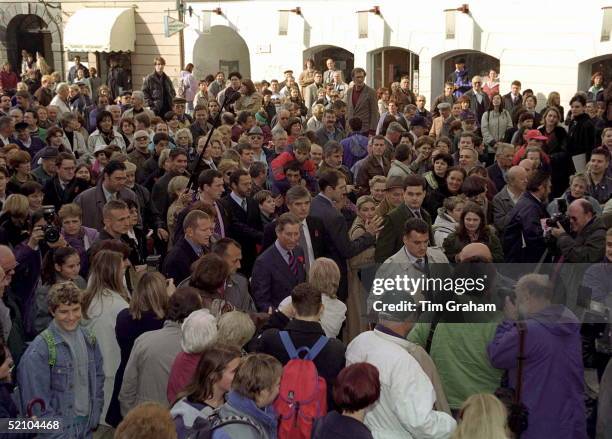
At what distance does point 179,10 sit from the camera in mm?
24656

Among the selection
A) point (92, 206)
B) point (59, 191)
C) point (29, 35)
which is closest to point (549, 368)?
point (92, 206)

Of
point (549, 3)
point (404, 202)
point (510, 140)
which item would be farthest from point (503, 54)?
point (404, 202)

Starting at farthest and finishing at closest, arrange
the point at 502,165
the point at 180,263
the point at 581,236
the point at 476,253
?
1. the point at 502,165
2. the point at 581,236
3. the point at 180,263
4. the point at 476,253

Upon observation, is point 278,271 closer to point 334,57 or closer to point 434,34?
point 434,34

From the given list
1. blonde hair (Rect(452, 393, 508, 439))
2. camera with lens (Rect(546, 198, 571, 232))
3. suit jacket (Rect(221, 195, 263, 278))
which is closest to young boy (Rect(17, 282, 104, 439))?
blonde hair (Rect(452, 393, 508, 439))

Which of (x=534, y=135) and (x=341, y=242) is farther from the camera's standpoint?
(x=534, y=135)

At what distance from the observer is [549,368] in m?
4.77

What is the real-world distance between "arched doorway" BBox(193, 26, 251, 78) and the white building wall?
0.94 feet

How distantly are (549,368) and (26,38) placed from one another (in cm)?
2724

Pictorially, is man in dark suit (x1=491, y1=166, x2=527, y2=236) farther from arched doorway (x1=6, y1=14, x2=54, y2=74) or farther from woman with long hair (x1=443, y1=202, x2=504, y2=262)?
arched doorway (x1=6, y1=14, x2=54, y2=74)

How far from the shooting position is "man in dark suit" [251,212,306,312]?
21.4 feet

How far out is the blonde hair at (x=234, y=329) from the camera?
15.8 feet

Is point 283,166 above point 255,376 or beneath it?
above

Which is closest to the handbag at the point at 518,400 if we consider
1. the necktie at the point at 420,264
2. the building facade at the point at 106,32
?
the necktie at the point at 420,264
